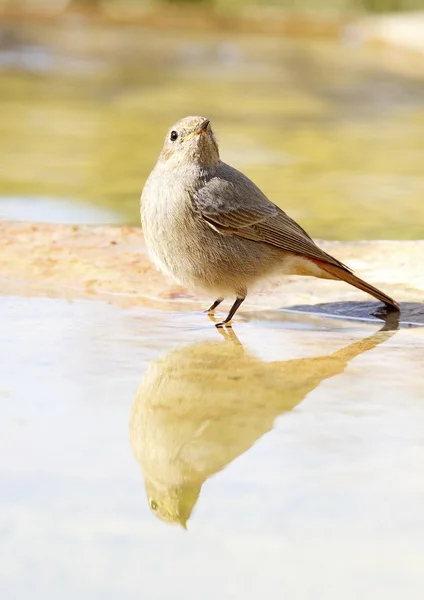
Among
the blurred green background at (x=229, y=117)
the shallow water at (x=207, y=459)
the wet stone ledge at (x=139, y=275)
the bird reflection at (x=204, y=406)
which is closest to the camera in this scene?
the shallow water at (x=207, y=459)

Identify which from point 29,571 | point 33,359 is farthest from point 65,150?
point 29,571

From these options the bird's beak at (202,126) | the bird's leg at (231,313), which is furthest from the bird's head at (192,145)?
the bird's leg at (231,313)

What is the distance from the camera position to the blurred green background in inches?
300

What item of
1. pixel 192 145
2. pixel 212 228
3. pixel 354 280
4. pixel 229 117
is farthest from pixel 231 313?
pixel 229 117

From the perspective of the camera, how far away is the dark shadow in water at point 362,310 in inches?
194

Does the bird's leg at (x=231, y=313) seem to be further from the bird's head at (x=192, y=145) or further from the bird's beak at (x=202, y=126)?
the bird's beak at (x=202, y=126)

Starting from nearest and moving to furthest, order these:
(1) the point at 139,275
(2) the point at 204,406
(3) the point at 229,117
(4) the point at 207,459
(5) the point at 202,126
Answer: (4) the point at 207,459
(2) the point at 204,406
(5) the point at 202,126
(1) the point at 139,275
(3) the point at 229,117

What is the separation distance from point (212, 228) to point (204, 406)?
4.21 feet

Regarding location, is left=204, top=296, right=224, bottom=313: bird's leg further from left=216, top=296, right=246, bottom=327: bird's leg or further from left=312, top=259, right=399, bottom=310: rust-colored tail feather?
left=312, top=259, right=399, bottom=310: rust-colored tail feather

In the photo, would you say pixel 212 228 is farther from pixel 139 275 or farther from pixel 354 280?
pixel 139 275

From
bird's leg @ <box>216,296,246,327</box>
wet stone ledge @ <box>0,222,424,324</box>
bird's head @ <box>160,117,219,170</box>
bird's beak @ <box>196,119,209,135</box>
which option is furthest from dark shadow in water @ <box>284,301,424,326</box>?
bird's beak @ <box>196,119,209,135</box>

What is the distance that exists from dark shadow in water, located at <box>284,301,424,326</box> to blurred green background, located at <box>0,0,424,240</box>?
1595mm

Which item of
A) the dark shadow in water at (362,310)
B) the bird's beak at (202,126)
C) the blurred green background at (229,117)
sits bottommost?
the blurred green background at (229,117)

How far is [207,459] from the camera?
10.2 ft
